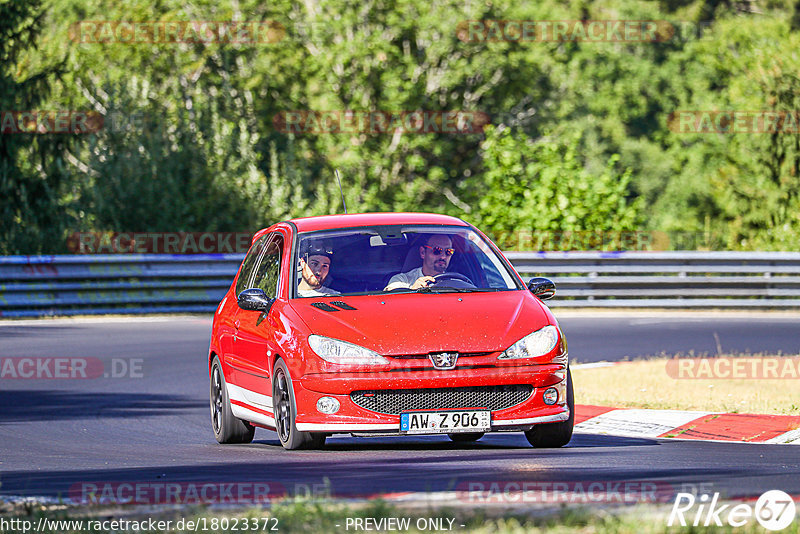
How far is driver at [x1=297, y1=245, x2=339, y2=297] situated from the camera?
10.1 meters

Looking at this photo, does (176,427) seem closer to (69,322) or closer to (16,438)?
(16,438)

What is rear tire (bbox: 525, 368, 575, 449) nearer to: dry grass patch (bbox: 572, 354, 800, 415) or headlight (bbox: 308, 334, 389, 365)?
headlight (bbox: 308, 334, 389, 365)

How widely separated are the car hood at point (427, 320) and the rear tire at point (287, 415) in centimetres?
41

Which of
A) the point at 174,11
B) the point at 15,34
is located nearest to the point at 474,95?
the point at 174,11

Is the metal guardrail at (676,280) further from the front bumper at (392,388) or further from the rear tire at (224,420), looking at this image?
the front bumper at (392,388)

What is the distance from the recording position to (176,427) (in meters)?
12.6

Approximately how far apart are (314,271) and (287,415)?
1163 mm

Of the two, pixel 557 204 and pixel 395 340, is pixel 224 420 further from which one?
pixel 557 204

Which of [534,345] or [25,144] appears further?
[25,144]

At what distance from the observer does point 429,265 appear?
10.5 m

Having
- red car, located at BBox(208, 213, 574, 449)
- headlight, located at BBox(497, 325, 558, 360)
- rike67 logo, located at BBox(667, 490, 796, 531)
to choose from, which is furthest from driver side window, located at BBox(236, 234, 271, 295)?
rike67 logo, located at BBox(667, 490, 796, 531)

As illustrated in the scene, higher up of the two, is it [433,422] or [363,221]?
[363,221]

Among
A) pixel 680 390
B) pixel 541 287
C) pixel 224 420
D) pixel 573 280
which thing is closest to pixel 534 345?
pixel 541 287

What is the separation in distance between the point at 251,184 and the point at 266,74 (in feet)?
43.1
